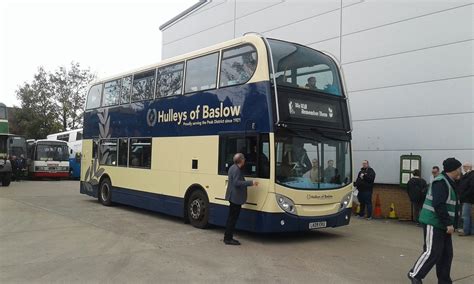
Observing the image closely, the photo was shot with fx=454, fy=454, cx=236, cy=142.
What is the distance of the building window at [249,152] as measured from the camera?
8656 mm

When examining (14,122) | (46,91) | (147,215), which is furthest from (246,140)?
(14,122)

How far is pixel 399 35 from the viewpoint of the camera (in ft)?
43.9

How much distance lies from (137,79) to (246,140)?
5333 mm

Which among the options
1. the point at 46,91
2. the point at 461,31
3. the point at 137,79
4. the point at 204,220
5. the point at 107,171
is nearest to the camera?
the point at 204,220

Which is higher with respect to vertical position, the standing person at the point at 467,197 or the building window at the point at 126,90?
the building window at the point at 126,90

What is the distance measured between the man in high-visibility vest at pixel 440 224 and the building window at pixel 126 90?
9.62m

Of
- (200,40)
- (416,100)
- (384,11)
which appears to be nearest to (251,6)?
(200,40)

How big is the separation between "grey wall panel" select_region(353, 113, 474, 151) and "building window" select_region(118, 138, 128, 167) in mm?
7134

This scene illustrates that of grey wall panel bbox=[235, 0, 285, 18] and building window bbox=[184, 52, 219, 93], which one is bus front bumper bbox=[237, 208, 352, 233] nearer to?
building window bbox=[184, 52, 219, 93]

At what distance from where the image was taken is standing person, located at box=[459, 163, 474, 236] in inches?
396

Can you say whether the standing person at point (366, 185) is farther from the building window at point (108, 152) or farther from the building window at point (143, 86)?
the building window at point (108, 152)

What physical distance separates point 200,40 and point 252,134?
13.2 meters

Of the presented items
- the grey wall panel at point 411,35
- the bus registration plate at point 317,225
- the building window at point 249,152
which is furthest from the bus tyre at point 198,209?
the grey wall panel at point 411,35

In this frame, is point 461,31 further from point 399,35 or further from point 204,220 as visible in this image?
point 204,220
